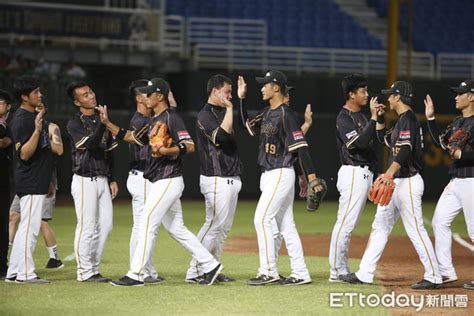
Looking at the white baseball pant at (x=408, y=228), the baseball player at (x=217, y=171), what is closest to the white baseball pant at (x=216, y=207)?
the baseball player at (x=217, y=171)

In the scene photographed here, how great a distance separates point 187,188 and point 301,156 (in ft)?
41.5

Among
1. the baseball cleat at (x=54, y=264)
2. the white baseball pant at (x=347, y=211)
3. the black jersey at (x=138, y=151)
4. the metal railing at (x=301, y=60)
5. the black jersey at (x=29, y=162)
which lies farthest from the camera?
the metal railing at (x=301, y=60)

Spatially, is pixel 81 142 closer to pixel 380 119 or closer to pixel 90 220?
pixel 90 220

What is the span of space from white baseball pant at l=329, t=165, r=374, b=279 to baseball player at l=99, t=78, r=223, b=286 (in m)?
1.23

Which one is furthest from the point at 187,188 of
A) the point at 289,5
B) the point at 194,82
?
the point at 289,5

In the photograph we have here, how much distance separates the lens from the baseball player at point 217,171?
9.28 m

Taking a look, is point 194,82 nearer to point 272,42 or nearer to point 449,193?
point 272,42

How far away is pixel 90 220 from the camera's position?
9266 mm

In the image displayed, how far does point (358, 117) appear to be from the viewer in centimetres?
952

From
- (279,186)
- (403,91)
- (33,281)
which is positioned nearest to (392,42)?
(403,91)

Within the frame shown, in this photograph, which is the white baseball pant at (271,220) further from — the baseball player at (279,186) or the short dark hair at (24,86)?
the short dark hair at (24,86)

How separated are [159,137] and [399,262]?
13.6 feet

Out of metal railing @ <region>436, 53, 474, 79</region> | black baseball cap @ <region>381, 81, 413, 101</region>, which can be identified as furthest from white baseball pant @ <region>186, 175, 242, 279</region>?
metal railing @ <region>436, 53, 474, 79</region>

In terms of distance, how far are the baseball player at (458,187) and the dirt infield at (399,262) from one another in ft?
0.99
